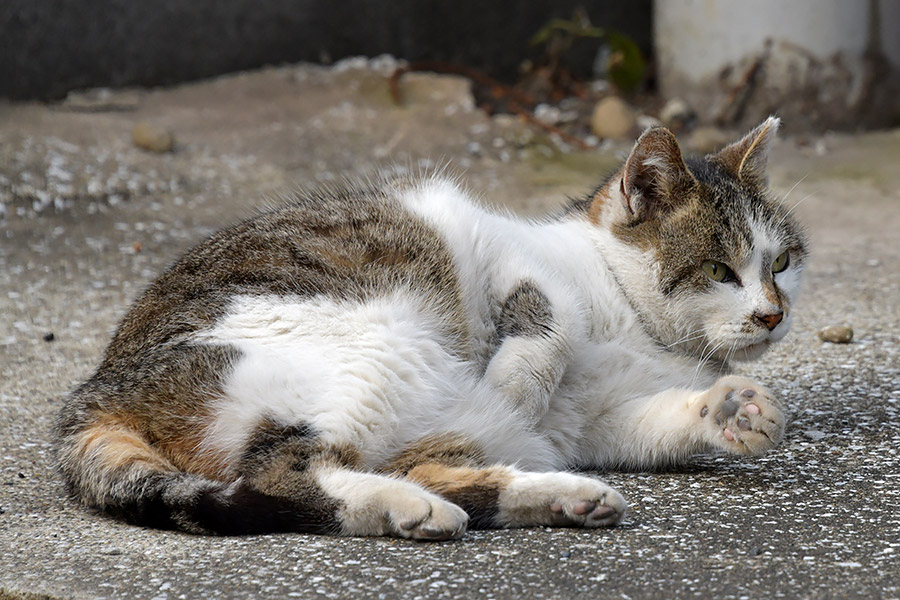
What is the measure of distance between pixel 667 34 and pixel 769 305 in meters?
5.14

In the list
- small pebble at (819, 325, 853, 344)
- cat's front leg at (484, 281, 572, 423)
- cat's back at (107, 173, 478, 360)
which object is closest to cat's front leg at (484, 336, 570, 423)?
cat's front leg at (484, 281, 572, 423)

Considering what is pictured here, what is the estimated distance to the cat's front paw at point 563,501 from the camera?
2414 mm

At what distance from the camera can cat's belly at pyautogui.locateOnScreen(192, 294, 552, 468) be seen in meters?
2.50

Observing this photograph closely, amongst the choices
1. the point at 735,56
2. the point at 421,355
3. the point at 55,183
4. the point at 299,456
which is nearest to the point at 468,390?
the point at 421,355

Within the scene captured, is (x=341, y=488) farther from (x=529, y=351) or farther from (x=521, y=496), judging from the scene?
(x=529, y=351)

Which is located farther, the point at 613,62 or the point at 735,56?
the point at 613,62

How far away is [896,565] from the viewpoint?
7.25ft

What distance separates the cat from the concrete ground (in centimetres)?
12

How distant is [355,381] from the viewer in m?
2.54

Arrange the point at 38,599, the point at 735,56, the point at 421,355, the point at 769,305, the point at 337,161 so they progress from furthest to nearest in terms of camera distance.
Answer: the point at 735,56
the point at 337,161
the point at 769,305
the point at 421,355
the point at 38,599

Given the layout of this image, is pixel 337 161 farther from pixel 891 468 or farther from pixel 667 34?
pixel 891 468

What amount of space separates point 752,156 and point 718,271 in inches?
19.7

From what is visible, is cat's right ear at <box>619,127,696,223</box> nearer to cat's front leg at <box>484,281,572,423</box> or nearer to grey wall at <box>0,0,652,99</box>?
cat's front leg at <box>484,281,572,423</box>

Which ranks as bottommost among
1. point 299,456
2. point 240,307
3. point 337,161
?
point 299,456
